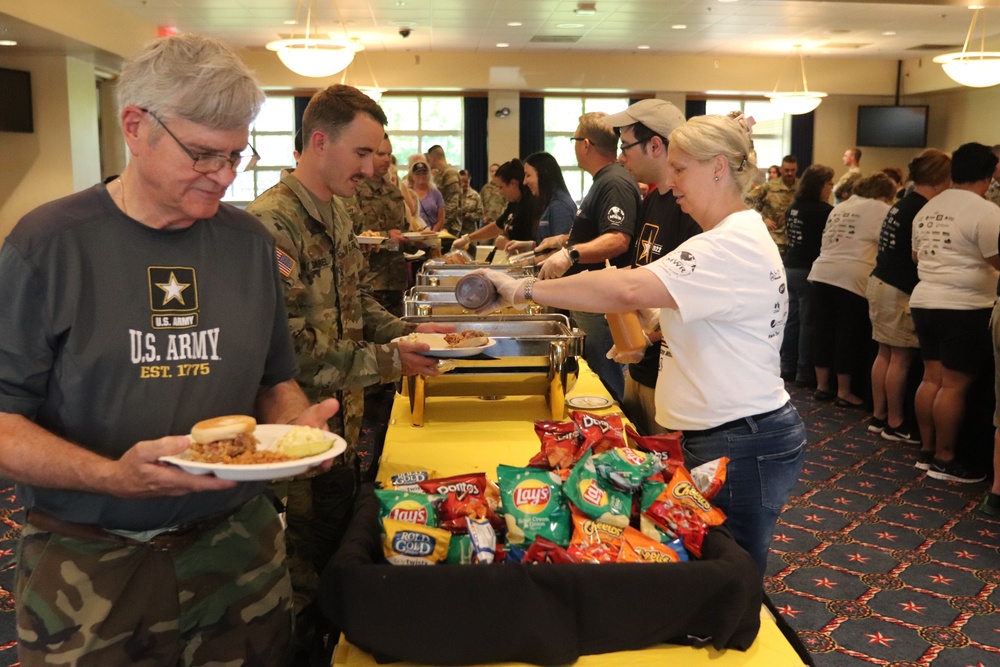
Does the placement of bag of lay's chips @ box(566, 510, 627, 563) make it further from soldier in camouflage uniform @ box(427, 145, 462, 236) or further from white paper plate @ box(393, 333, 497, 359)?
soldier in camouflage uniform @ box(427, 145, 462, 236)

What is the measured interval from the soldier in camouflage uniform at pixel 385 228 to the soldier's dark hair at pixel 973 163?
2.87 metres

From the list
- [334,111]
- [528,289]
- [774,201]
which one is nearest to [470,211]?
[774,201]

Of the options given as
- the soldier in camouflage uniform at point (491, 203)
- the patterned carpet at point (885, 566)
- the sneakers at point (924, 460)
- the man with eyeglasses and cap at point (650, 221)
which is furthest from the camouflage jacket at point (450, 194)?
the man with eyeglasses and cap at point (650, 221)

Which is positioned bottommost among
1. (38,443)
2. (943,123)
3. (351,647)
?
(351,647)

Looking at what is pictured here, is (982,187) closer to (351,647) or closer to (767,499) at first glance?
(767,499)

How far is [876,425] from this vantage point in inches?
190

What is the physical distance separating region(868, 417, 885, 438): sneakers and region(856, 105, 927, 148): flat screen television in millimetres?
9029

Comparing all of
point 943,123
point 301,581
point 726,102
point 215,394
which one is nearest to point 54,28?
point 301,581

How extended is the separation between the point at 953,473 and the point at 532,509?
3.40m

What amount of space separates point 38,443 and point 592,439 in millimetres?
802

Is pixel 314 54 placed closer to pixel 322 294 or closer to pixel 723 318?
pixel 322 294

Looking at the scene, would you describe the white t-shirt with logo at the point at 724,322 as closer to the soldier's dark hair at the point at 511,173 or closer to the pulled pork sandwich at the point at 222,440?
the pulled pork sandwich at the point at 222,440

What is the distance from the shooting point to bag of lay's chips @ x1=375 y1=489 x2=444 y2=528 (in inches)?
49.4

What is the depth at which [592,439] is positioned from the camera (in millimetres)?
1430
